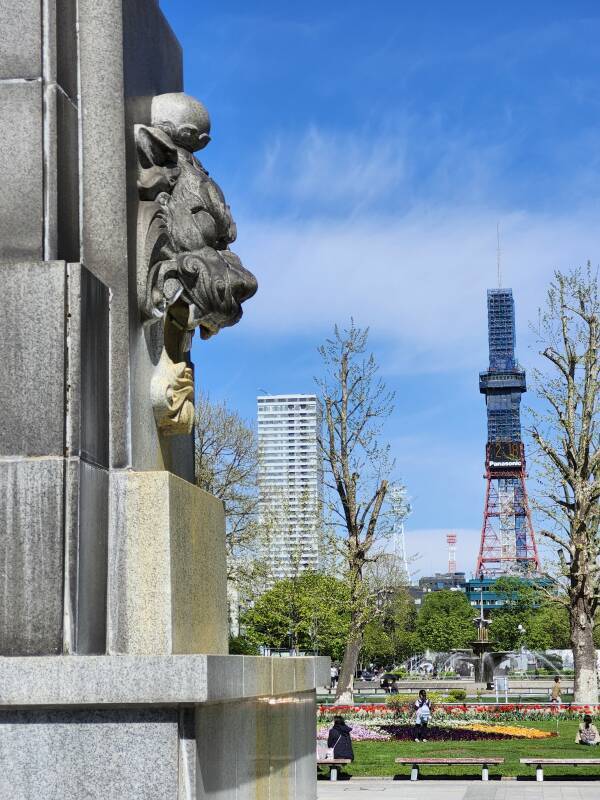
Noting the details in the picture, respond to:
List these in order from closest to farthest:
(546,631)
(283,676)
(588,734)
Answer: (283,676) < (588,734) < (546,631)

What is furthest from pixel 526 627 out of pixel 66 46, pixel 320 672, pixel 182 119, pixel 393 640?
pixel 66 46

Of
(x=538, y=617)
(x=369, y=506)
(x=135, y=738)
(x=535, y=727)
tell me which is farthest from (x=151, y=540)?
(x=538, y=617)

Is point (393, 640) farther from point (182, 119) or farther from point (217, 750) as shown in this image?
point (217, 750)

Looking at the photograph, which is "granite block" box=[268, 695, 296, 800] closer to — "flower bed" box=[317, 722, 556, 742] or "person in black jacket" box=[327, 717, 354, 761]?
"person in black jacket" box=[327, 717, 354, 761]

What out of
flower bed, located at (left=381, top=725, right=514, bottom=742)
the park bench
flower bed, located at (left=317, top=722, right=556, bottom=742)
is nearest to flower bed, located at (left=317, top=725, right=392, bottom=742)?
flower bed, located at (left=317, top=722, right=556, bottom=742)

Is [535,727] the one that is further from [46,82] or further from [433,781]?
[46,82]

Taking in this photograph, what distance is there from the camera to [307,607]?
134 ft

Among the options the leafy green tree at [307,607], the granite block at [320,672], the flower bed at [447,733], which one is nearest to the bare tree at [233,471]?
the leafy green tree at [307,607]

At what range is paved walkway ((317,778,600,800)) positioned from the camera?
16.5 metres

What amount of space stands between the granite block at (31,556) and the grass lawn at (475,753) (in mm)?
14837

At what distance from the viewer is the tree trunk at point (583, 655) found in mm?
34531

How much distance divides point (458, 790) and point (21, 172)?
13.5m

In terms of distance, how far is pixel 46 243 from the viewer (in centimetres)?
630

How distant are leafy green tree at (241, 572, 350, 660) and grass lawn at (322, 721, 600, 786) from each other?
1177 centimetres
